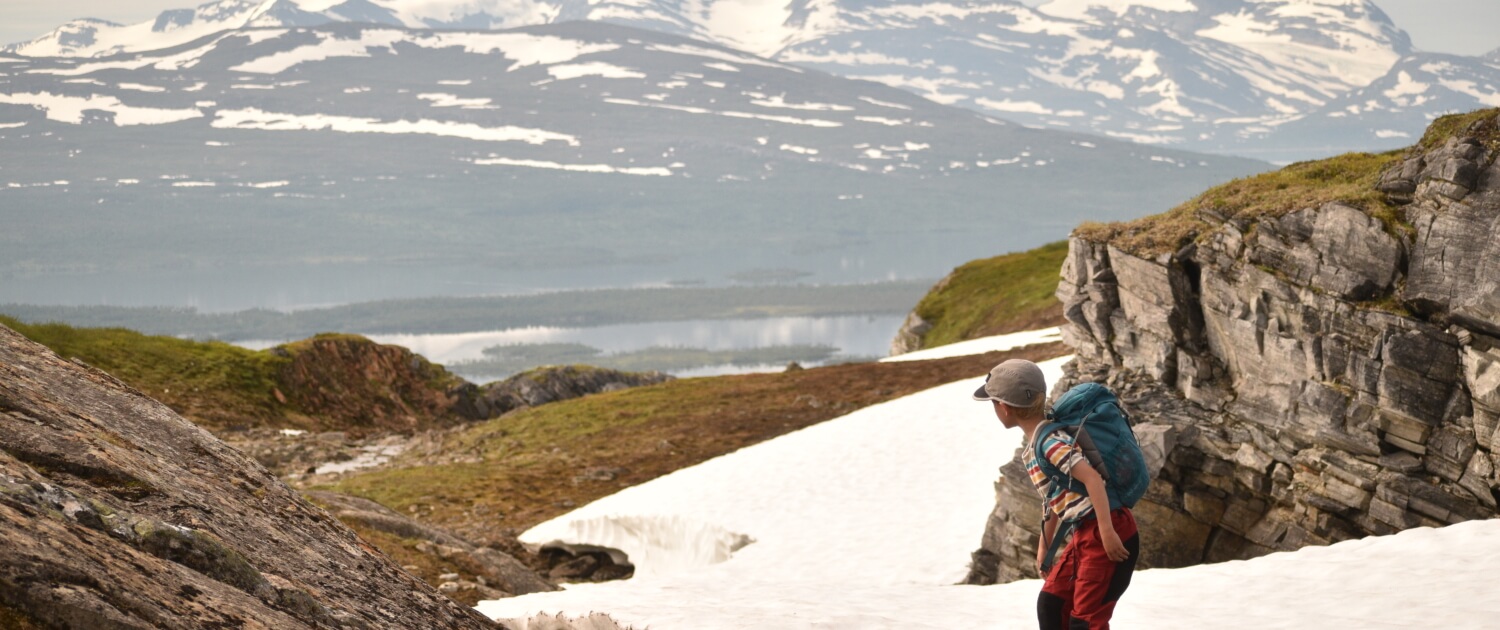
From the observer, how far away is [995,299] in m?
84.1

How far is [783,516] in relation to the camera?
34.0 m

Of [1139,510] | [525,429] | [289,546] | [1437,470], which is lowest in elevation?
[525,429]

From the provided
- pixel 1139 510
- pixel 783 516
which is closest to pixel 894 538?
pixel 783 516

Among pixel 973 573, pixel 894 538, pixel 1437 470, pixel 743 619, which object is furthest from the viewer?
pixel 894 538

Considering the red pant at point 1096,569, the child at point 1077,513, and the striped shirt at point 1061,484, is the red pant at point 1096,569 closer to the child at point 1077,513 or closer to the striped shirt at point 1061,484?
the child at point 1077,513

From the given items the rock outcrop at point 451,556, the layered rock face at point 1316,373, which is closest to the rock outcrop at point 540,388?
the rock outcrop at point 451,556

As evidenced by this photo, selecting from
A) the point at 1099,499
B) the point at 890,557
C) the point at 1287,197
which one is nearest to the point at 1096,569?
the point at 1099,499

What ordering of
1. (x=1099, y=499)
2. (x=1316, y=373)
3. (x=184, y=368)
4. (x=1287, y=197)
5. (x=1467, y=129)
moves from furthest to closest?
(x=184, y=368)
(x=1287, y=197)
(x=1316, y=373)
(x=1467, y=129)
(x=1099, y=499)

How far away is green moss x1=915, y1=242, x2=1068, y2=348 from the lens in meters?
74.2

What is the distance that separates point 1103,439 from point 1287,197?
50.9ft

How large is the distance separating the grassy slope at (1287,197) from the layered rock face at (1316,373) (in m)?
0.25

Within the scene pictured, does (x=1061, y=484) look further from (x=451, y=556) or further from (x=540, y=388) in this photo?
(x=540, y=388)

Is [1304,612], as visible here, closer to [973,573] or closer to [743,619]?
[743,619]

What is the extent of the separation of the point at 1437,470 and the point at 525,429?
41085 mm
